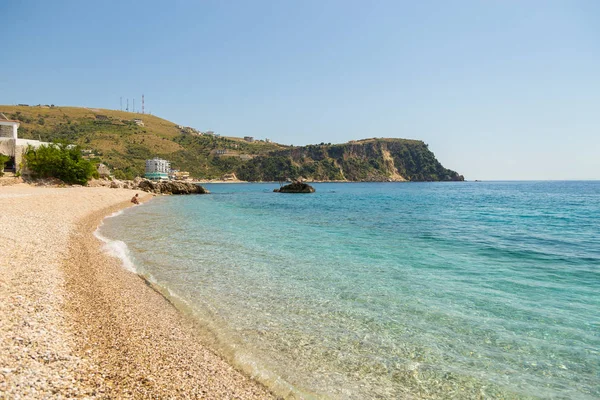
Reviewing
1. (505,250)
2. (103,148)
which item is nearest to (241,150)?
(103,148)

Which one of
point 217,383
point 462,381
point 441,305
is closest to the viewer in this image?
point 217,383

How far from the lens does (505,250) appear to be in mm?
15539

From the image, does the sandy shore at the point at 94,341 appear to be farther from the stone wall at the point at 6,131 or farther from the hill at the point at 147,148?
the hill at the point at 147,148

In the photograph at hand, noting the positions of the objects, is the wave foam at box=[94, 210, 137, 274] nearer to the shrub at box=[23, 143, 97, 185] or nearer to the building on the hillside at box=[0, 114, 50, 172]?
the shrub at box=[23, 143, 97, 185]

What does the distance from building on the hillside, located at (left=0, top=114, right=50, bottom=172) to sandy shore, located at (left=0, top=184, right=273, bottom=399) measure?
43190 mm

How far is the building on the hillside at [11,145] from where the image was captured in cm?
4245

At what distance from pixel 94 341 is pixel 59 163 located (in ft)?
164

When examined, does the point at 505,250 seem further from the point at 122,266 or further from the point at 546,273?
the point at 122,266

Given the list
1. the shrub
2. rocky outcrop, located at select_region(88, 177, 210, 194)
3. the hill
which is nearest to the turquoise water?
the shrub

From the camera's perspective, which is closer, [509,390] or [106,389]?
[106,389]

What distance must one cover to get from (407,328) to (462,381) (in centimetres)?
185

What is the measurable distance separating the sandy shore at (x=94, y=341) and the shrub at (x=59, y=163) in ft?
139

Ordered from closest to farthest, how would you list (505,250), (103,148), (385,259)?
(385,259) < (505,250) < (103,148)

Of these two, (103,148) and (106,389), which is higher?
(103,148)
